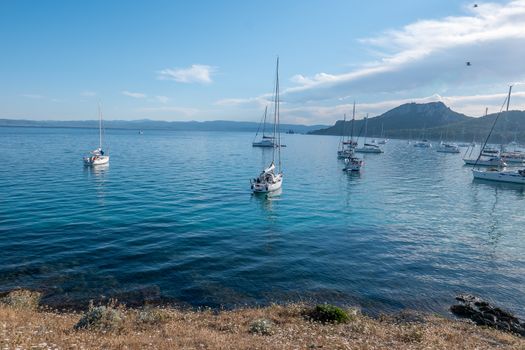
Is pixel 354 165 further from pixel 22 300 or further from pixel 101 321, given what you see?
pixel 101 321

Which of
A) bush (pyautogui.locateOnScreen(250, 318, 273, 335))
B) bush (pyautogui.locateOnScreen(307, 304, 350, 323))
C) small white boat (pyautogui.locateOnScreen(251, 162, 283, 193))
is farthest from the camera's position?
small white boat (pyautogui.locateOnScreen(251, 162, 283, 193))

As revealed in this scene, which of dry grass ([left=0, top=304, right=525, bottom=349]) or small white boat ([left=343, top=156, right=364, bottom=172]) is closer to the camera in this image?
dry grass ([left=0, top=304, right=525, bottom=349])

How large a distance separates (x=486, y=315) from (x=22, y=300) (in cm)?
2390

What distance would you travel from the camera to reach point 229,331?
1413 centimetres

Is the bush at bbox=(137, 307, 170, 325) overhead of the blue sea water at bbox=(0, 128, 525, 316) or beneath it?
overhead

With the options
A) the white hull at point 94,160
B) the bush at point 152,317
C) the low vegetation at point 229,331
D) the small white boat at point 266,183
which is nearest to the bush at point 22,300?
the low vegetation at point 229,331

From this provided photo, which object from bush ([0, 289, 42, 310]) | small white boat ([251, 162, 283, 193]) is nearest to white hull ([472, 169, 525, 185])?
small white boat ([251, 162, 283, 193])

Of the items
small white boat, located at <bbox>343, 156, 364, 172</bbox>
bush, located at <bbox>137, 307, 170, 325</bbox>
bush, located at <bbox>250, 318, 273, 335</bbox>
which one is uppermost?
small white boat, located at <bbox>343, 156, 364, 172</bbox>

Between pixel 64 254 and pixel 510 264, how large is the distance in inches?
A: 1326

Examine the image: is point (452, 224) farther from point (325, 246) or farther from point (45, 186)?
point (45, 186)

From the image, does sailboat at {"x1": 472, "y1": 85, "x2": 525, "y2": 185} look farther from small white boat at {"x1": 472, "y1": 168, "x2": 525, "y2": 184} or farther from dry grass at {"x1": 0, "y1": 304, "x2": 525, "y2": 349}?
dry grass at {"x1": 0, "y1": 304, "x2": 525, "y2": 349}

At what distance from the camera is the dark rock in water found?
18.0m

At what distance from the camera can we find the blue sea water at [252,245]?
21453mm

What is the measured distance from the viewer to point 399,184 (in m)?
67.2
